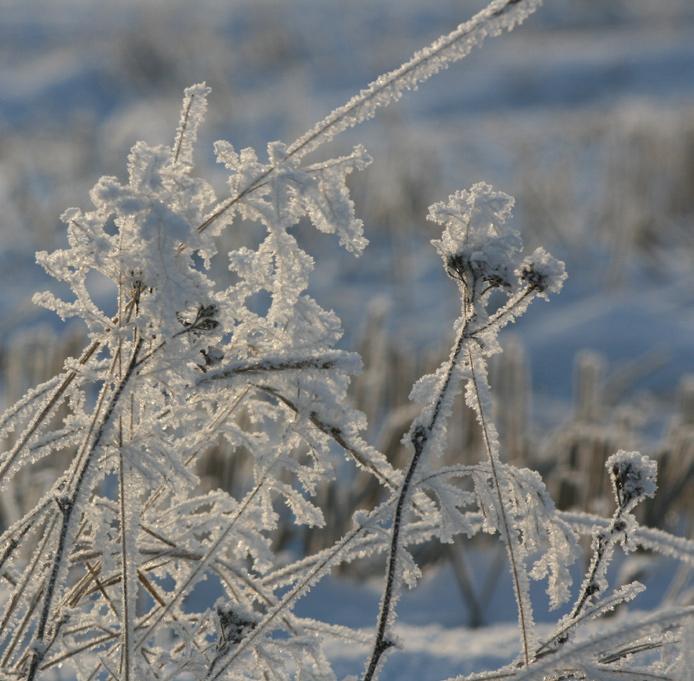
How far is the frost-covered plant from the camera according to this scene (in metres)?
0.80

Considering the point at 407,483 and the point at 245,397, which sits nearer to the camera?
the point at 407,483

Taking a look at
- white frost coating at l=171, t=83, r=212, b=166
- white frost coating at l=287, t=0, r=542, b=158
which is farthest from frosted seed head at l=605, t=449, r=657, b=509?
white frost coating at l=171, t=83, r=212, b=166

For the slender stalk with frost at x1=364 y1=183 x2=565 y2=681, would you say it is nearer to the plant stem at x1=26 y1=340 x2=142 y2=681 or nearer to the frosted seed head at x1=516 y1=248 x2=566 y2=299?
the frosted seed head at x1=516 y1=248 x2=566 y2=299

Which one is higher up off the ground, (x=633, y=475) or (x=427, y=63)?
(x=427, y=63)

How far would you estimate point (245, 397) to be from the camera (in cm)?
93

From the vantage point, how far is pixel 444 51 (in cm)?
82

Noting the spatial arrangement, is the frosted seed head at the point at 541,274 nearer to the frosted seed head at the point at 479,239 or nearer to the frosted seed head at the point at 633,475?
the frosted seed head at the point at 479,239

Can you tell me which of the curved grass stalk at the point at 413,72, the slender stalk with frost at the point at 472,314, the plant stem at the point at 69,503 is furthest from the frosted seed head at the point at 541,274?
the plant stem at the point at 69,503

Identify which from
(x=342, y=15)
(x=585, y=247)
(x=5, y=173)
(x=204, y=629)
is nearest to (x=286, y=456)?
(x=204, y=629)

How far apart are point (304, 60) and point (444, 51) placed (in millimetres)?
14417

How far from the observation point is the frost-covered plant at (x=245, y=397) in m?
0.80

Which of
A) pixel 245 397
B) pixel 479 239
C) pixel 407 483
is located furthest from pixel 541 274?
pixel 245 397

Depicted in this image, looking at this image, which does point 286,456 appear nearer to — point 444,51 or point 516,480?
point 516,480

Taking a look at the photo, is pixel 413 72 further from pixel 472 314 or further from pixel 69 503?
pixel 69 503
